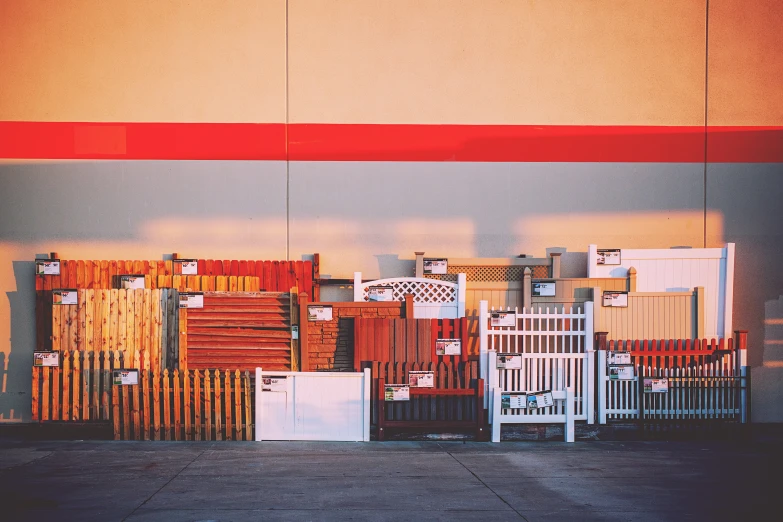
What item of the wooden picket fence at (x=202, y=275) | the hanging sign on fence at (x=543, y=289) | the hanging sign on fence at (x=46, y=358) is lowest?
the hanging sign on fence at (x=46, y=358)

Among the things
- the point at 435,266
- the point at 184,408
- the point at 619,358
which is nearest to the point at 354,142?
the point at 435,266

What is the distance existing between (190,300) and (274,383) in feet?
5.50

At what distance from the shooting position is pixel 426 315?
1065 centimetres

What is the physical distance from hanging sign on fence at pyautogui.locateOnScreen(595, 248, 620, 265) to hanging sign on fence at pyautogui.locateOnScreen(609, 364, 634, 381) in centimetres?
162

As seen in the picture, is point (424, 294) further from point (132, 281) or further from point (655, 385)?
point (132, 281)

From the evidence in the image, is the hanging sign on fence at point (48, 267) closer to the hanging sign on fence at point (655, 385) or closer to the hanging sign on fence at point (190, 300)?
the hanging sign on fence at point (190, 300)

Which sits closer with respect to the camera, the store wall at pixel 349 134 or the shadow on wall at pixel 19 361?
the shadow on wall at pixel 19 361

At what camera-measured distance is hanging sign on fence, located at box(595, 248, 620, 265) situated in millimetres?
10922

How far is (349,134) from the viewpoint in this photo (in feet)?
36.7

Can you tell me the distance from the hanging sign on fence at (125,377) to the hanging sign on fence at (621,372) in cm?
634

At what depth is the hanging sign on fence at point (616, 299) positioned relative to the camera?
34.8 feet

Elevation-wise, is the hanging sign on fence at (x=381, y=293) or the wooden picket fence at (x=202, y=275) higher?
the wooden picket fence at (x=202, y=275)

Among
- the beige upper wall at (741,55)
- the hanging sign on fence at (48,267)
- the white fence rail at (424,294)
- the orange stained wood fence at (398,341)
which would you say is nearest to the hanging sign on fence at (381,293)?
the white fence rail at (424,294)

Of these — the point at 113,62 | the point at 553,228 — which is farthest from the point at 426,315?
the point at 113,62
